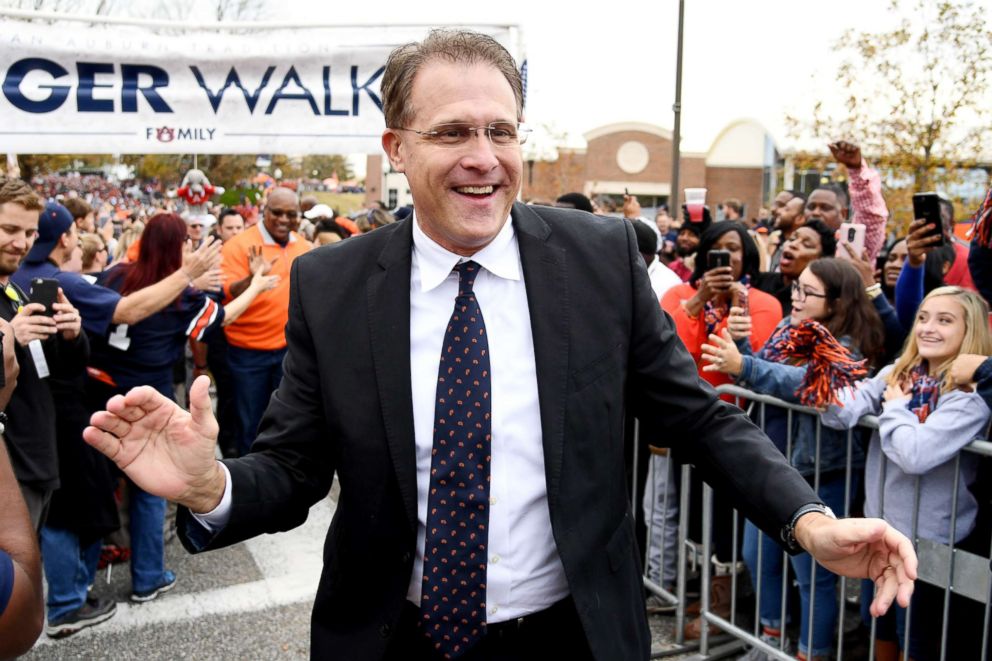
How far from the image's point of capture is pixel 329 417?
1.99 metres

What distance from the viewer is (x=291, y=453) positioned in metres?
2.02

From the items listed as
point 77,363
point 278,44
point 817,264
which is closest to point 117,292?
point 77,363

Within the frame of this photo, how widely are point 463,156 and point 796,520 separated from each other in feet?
3.47

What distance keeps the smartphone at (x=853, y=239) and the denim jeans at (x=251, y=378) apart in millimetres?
3937

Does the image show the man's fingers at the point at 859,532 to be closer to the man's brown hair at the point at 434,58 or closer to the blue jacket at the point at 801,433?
the man's brown hair at the point at 434,58

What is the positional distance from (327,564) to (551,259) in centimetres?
91

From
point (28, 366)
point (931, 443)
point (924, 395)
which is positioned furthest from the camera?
point (28, 366)

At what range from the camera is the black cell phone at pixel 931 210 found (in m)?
4.30

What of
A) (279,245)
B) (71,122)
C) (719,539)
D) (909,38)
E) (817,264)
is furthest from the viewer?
(909,38)

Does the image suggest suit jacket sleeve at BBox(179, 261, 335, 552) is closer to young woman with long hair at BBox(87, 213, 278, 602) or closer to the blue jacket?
the blue jacket

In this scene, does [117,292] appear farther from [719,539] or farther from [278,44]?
[719,539]

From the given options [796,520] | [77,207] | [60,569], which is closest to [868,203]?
[796,520]

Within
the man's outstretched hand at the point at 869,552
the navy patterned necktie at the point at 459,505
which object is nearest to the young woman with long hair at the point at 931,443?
the man's outstretched hand at the point at 869,552

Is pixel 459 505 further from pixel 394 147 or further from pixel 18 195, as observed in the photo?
pixel 18 195
